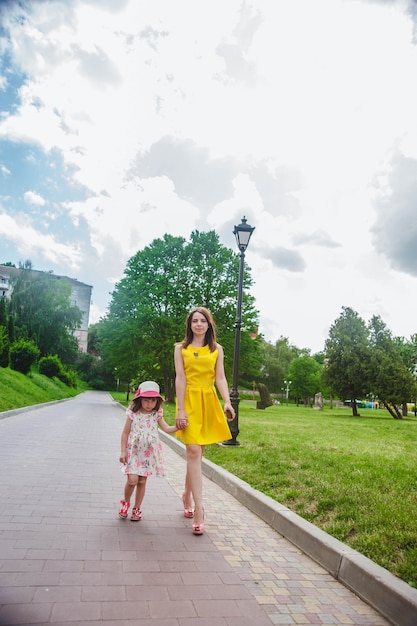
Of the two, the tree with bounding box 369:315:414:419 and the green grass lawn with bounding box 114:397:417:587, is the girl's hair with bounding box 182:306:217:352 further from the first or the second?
the tree with bounding box 369:315:414:419

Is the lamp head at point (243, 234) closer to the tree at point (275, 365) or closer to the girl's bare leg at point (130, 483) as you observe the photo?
the girl's bare leg at point (130, 483)

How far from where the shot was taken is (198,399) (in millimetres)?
4883

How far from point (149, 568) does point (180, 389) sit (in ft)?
5.52

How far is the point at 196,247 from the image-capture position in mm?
30922

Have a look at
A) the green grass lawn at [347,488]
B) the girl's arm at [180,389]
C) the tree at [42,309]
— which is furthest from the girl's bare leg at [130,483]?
the tree at [42,309]

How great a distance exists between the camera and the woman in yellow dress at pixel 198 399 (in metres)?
4.82

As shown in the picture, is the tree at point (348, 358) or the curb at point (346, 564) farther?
the tree at point (348, 358)

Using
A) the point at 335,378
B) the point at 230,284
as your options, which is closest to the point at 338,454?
the point at 230,284

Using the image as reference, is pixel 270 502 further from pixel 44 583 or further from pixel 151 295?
pixel 151 295

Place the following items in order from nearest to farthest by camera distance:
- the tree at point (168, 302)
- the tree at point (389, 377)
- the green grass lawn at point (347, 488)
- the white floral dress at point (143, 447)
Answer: the green grass lawn at point (347, 488) → the white floral dress at point (143, 447) → the tree at point (168, 302) → the tree at point (389, 377)

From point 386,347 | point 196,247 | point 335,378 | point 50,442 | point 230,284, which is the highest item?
point 196,247

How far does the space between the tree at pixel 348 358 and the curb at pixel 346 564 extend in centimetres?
3179

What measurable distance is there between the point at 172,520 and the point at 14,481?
105 inches

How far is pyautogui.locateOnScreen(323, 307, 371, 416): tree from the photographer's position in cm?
3628
